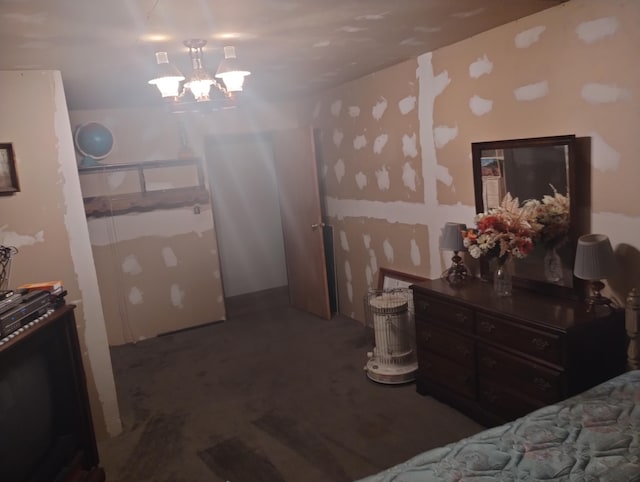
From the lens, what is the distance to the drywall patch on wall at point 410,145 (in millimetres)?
3859

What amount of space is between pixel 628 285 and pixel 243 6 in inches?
89.1

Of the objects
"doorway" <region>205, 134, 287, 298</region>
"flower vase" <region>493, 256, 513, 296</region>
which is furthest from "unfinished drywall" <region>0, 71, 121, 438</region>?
"doorway" <region>205, 134, 287, 298</region>

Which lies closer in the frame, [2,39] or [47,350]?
[2,39]

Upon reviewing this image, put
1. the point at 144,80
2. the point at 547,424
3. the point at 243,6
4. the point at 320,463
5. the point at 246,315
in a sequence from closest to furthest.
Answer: the point at 547,424 < the point at 243,6 < the point at 320,463 < the point at 144,80 < the point at 246,315

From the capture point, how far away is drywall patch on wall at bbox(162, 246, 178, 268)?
518 centimetres

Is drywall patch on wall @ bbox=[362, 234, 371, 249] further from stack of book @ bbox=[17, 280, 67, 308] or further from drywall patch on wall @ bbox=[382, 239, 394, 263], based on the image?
stack of book @ bbox=[17, 280, 67, 308]

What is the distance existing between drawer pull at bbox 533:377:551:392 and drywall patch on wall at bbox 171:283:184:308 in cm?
375

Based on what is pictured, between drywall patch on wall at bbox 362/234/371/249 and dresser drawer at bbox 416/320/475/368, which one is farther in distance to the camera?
drywall patch on wall at bbox 362/234/371/249

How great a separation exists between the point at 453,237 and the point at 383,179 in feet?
3.63

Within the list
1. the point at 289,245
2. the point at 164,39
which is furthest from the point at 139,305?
the point at 164,39

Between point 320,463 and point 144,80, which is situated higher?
point 144,80

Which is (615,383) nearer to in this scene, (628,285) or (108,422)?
(628,285)

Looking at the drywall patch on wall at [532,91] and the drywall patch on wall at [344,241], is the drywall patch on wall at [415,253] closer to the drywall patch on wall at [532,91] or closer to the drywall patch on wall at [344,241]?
the drywall patch on wall at [344,241]

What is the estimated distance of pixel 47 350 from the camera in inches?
95.9
